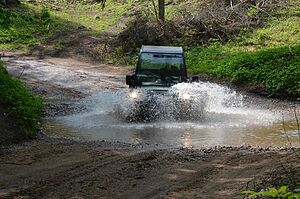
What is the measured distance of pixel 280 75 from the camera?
57.5 feet

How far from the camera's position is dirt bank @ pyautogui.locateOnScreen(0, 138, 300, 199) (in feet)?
21.7

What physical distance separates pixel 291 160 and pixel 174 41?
18647 mm

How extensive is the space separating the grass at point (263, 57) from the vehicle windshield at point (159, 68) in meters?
4.51

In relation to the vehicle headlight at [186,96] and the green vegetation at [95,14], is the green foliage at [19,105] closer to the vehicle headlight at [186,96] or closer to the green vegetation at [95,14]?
the vehicle headlight at [186,96]

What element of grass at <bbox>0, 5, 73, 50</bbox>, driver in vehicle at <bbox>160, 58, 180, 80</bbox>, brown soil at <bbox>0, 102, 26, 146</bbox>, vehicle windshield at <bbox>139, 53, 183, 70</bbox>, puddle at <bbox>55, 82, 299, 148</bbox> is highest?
grass at <bbox>0, 5, 73, 50</bbox>

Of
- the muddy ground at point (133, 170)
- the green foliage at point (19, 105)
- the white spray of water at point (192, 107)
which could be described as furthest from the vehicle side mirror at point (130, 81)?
the muddy ground at point (133, 170)

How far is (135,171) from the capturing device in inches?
304

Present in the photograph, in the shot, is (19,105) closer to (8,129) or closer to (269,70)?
(8,129)

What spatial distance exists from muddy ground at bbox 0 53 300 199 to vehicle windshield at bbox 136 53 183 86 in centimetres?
419

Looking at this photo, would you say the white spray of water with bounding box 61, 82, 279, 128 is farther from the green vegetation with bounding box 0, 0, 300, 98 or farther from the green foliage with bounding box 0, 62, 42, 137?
the green vegetation with bounding box 0, 0, 300, 98

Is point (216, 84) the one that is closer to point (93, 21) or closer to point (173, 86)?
point (173, 86)

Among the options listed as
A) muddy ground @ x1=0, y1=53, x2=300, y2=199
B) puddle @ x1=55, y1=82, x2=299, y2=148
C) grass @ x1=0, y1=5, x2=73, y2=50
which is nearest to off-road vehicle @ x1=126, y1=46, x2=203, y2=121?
puddle @ x1=55, y1=82, x2=299, y2=148

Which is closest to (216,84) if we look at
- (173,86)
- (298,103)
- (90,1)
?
(298,103)

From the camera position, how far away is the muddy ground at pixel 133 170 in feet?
21.6
